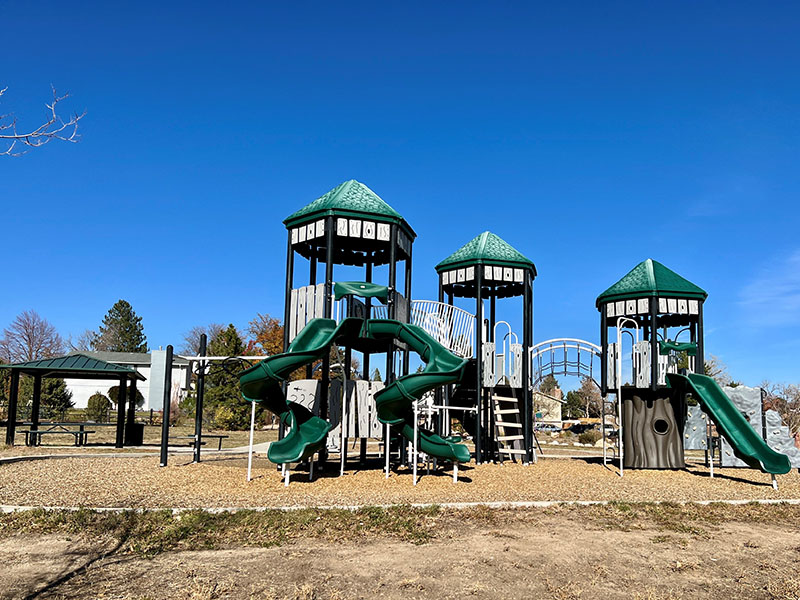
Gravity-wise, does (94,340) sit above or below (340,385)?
above

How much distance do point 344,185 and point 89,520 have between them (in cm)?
930

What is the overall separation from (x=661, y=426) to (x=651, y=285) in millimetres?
A: 4415

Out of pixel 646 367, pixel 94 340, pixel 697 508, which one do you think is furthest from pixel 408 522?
pixel 94 340

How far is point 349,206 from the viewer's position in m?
14.5

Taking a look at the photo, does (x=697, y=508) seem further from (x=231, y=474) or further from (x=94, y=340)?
(x=94, y=340)

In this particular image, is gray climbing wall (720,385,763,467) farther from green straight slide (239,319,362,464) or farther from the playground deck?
green straight slide (239,319,362,464)

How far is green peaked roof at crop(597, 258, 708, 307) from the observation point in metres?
19.4

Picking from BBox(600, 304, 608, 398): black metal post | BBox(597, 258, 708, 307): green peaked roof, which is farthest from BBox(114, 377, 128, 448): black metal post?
BBox(597, 258, 708, 307): green peaked roof

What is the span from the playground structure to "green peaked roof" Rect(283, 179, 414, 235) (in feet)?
0.10

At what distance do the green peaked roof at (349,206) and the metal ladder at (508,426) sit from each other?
593 cm

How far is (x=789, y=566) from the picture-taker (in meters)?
6.68

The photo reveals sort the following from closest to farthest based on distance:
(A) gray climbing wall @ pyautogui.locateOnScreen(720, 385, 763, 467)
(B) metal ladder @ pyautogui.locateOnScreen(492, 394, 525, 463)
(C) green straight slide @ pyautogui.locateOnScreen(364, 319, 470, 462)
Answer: (C) green straight slide @ pyautogui.locateOnScreen(364, 319, 470, 462)
(B) metal ladder @ pyautogui.locateOnScreen(492, 394, 525, 463)
(A) gray climbing wall @ pyautogui.locateOnScreen(720, 385, 763, 467)

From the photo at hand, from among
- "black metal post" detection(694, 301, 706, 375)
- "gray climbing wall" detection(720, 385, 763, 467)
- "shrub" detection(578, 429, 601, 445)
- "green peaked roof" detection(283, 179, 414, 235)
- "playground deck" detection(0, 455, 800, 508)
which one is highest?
"green peaked roof" detection(283, 179, 414, 235)

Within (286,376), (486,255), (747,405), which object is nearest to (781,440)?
(747,405)
